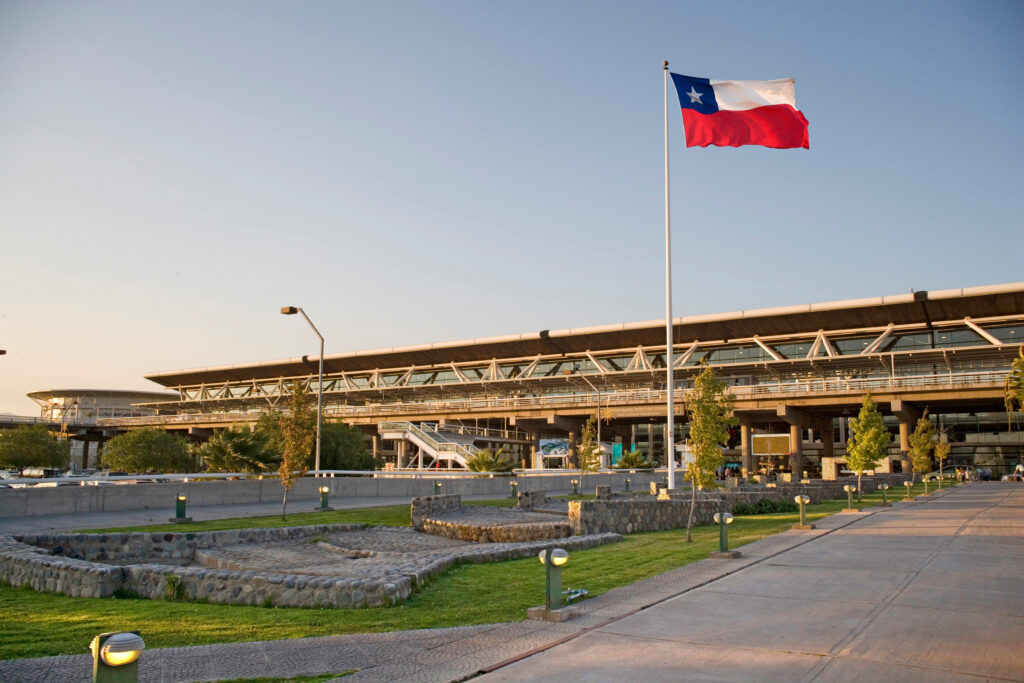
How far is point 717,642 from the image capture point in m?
7.22

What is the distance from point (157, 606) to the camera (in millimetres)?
10344

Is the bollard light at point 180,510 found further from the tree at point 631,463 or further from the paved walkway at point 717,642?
the tree at point 631,463

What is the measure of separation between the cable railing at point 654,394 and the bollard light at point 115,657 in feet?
115

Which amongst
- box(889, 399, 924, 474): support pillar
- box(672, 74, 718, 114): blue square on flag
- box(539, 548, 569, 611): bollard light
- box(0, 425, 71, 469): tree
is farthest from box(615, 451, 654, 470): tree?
box(0, 425, 71, 469): tree

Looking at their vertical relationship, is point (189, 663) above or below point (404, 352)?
below

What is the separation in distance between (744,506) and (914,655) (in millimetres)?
18725

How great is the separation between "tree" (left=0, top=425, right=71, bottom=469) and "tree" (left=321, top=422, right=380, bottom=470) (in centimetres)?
3538

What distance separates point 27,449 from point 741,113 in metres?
66.3

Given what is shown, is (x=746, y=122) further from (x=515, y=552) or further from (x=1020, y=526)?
(x=515, y=552)

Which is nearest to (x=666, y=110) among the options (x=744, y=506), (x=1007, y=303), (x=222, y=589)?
(x=744, y=506)

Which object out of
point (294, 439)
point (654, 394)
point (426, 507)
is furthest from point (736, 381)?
point (294, 439)

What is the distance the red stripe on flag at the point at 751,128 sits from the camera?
2364cm

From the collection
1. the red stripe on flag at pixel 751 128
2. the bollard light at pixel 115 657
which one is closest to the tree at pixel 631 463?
the red stripe on flag at pixel 751 128

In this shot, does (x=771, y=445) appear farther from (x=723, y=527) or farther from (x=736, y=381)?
(x=723, y=527)
